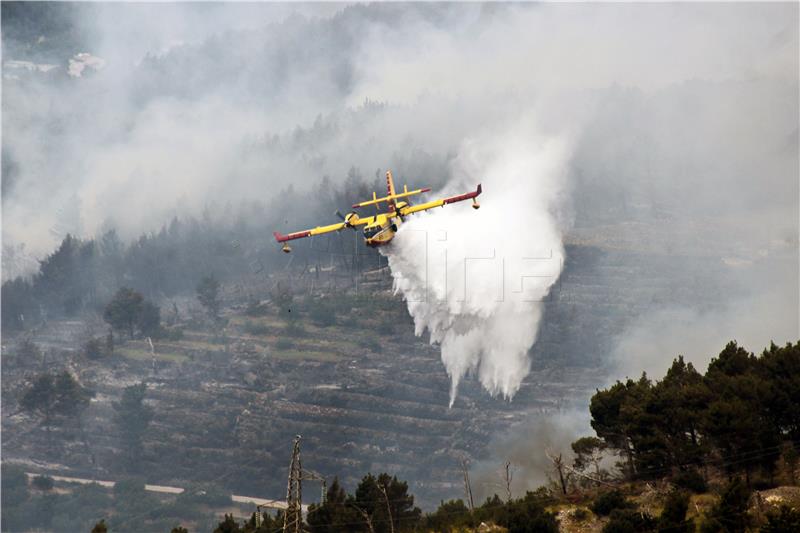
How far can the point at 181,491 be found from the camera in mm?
190875

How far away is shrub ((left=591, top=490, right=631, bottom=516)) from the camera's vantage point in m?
83.6

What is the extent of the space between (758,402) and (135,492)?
128449 millimetres

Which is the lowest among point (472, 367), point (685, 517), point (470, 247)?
point (685, 517)

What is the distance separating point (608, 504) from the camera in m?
83.9

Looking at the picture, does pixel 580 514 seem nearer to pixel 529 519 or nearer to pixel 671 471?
pixel 529 519

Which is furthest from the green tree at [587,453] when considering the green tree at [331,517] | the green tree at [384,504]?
the green tree at [331,517]

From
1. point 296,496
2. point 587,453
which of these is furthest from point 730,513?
point 296,496

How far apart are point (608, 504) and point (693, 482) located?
20.8 feet

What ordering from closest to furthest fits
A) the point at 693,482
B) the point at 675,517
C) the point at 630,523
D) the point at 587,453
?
the point at 675,517 < the point at 630,523 < the point at 693,482 < the point at 587,453

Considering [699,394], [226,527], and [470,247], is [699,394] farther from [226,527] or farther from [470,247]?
[470,247]

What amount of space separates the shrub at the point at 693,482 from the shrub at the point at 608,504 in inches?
172

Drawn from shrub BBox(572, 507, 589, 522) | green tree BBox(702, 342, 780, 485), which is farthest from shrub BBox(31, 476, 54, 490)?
green tree BBox(702, 342, 780, 485)

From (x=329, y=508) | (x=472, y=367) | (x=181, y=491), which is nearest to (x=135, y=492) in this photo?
(x=181, y=491)

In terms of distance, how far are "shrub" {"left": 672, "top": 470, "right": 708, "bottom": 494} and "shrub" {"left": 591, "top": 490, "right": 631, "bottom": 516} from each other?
14.4ft
